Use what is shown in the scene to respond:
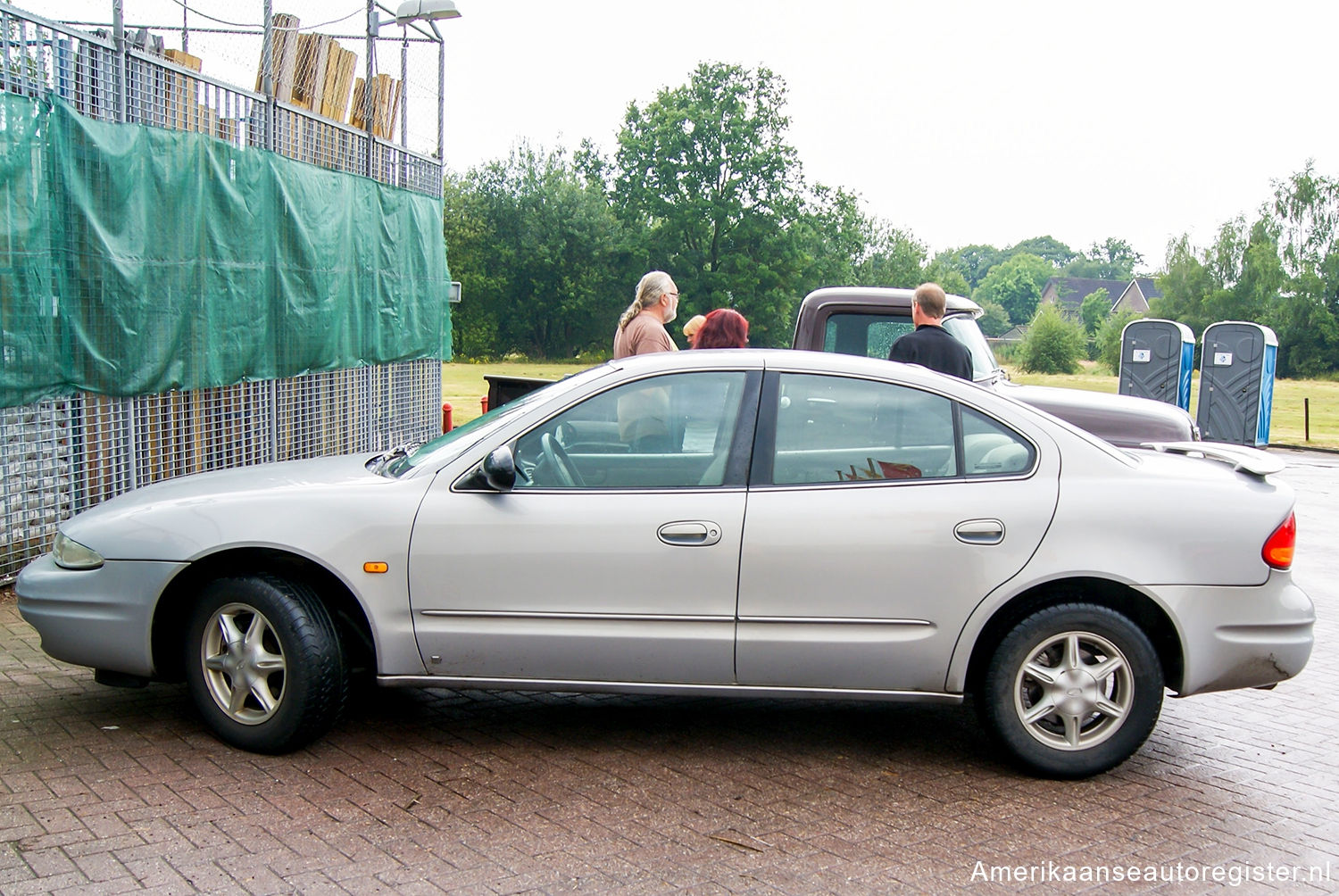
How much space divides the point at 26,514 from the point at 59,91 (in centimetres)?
257

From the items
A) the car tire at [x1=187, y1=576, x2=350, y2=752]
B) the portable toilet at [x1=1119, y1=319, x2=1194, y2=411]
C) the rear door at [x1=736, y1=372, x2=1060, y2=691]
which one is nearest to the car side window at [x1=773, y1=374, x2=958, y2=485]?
the rear door at [x1=736, y1=372, x2=1060, y2=691]

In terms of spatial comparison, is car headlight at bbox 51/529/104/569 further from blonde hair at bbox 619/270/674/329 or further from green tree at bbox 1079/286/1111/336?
green tree at bbox 1079/286/1111/336

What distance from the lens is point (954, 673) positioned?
14.2ft

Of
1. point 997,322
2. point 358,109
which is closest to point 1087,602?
point 358,109

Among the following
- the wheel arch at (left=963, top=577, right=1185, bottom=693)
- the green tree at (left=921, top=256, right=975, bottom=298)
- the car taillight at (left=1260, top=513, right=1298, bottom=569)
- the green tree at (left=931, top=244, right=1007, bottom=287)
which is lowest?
the wheel arch at (left=963, top=577, right=1185, bottom=693)

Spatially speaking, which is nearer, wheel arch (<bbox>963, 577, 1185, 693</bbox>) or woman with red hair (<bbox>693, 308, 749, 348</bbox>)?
wheel arch (<bbox>963, 577, 1185, 693</bbox>)

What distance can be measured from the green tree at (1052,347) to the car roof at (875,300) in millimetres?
62773

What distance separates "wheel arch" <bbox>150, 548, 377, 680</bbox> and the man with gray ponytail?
3.37 m

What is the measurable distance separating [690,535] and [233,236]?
18.8 feet

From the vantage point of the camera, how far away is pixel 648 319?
773 centimetres

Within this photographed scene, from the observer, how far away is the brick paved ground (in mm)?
3508

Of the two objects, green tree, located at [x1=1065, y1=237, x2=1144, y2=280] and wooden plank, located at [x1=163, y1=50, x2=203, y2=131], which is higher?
green tree, located at [x1=1065, y1=237, x2=1144, y2=280]

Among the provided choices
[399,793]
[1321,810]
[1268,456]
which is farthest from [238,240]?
[1321,810]

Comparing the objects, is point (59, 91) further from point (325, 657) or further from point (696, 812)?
point (696, 812)
